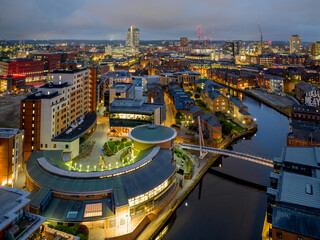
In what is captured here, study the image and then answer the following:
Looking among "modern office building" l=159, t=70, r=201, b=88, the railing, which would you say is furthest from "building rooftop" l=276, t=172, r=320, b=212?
"modern office building" l=159, t=70, r=201, b=88

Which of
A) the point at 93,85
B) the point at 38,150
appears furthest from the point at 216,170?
the point at 93,85

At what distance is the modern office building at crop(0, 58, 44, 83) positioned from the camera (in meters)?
63.9

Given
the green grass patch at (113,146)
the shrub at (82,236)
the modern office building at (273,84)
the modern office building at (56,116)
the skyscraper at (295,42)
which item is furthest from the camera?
the skyscraper at (295,42)

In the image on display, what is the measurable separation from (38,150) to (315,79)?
70.1 m

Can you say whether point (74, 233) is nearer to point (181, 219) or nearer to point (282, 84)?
point (181, 219)

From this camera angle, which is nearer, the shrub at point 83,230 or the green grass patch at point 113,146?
the shrub at point 83,230

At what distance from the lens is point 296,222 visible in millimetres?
12469

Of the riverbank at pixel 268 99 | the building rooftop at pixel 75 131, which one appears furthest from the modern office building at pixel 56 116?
the riverbank at pixel 268 99

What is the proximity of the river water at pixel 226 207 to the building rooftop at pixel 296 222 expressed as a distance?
3.84 metres

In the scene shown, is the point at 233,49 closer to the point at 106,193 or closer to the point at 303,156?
the point at 303,156

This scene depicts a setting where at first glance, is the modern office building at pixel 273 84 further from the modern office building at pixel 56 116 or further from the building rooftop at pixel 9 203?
the building rooftop at pixel 9 203

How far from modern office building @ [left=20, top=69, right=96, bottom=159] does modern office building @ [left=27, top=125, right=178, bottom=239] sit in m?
3.66

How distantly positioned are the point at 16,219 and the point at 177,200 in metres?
11.5

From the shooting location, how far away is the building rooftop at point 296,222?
11906 mm
